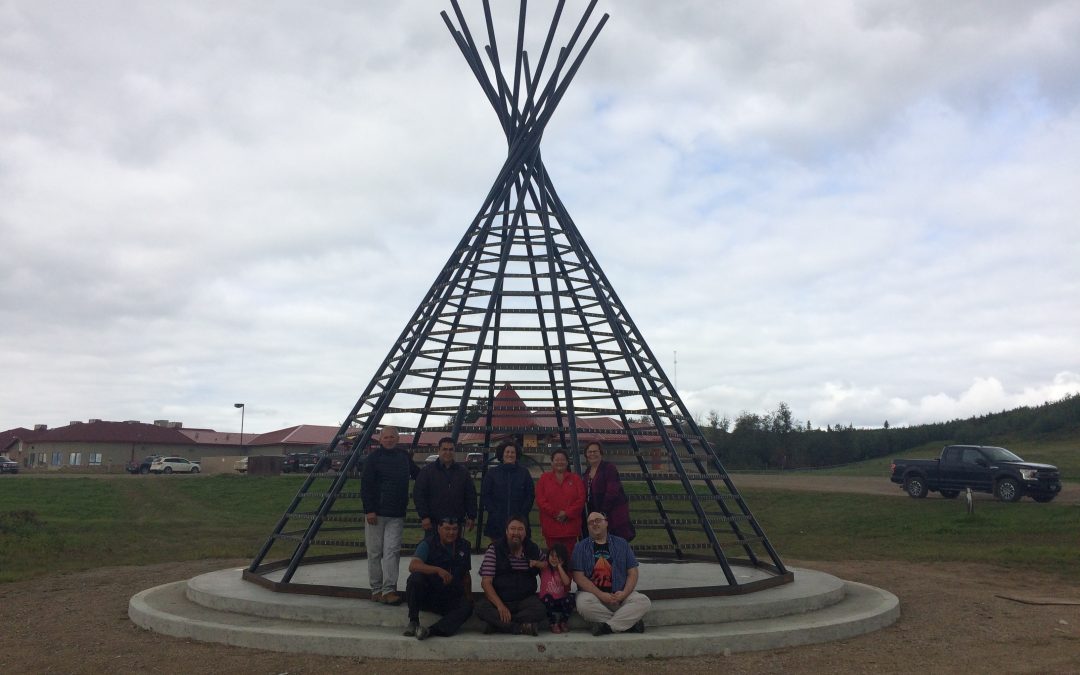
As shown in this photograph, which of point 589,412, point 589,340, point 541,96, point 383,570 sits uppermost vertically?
point 541,96

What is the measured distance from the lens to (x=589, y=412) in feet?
32.9

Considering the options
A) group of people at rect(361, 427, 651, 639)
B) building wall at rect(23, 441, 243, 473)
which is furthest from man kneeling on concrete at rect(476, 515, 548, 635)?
building wall at rect(23, 441, 243, 473)

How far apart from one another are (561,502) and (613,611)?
3.33ft

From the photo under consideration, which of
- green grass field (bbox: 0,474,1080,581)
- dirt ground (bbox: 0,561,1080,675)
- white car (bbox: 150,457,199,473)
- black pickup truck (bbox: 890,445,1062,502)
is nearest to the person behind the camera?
dirt ground (bbox: 0,561,1080,675)

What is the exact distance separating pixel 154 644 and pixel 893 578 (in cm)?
894

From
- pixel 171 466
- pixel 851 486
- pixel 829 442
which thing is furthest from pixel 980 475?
pixel 171 466

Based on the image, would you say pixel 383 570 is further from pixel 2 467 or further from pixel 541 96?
pixel 2 467

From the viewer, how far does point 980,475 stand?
69.4 feet

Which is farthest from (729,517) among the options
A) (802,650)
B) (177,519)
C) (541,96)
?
(177,519)

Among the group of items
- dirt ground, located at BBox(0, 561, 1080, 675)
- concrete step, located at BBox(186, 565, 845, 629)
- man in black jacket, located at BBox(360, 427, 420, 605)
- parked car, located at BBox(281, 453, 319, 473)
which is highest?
parked car, located at BBox(281, 453, 319, 473)

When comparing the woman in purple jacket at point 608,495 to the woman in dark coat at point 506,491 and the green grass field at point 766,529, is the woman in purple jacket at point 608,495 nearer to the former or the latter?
the woman in dark coat at point 506,491

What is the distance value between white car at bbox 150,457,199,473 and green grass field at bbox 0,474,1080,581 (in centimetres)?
1915

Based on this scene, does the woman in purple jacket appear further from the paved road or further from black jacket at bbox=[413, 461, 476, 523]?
the paved road

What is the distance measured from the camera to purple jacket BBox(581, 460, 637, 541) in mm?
7539
